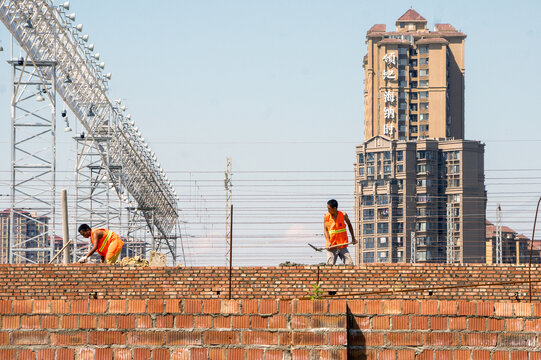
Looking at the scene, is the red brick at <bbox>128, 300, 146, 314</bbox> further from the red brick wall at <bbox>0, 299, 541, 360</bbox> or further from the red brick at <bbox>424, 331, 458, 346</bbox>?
the red brick at <bbox>424, 331, 458, 346</bbox>

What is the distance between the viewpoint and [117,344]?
9000 mm

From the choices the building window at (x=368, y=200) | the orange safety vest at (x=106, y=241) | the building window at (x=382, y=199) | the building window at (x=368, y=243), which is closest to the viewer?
the orange safety vest at (x=106, y=241)

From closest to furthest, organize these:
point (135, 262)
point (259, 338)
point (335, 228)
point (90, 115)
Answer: point (259, 338) < point (335, 228) < point (135, 262) < point (90, 115)

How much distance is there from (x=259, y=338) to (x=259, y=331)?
0.06 metres

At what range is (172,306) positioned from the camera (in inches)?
353

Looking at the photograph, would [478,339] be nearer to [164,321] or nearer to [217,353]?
[217,353]

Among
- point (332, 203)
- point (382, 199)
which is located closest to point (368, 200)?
point (382, 199)

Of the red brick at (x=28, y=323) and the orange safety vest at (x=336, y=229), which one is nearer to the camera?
the red brick at (x=28, y=323)

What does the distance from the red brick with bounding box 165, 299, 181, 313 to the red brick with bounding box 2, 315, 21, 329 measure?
1.31 m

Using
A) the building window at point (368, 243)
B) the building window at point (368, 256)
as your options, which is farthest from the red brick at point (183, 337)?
the building window at point (368, 256)

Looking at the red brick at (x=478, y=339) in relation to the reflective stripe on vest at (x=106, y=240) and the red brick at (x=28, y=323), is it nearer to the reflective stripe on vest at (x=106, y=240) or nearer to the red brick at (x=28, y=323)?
the red brick at (x=28, y=323)

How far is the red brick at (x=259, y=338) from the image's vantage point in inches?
351

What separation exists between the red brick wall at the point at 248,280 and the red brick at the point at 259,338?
5.43 metres

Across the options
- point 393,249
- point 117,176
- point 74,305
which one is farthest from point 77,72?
point 393,249
